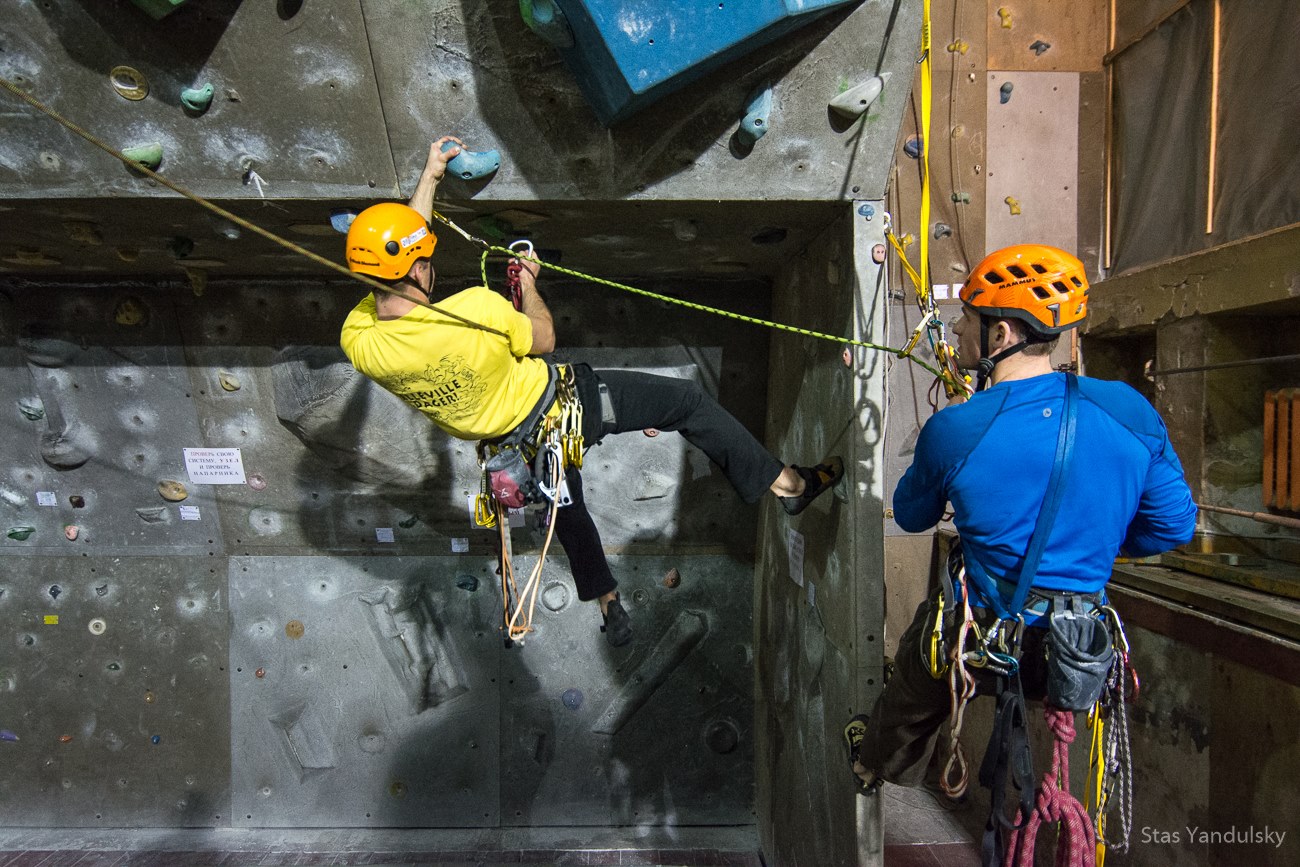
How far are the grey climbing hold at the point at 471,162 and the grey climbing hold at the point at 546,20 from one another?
11.1 inches

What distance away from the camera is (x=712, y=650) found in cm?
284

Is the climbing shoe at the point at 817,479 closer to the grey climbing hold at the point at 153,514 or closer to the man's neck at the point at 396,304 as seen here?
the man's neck at the point at 396,304

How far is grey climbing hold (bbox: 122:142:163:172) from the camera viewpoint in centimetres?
155

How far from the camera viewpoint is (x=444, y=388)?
1.61 meters

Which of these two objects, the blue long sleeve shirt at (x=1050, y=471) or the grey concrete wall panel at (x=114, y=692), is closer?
the blue long sleeve shirt at (x=1050, y=471)

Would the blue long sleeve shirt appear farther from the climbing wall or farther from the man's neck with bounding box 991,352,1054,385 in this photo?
the climbing wall

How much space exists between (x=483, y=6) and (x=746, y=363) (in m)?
1.54

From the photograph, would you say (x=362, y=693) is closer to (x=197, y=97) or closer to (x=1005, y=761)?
(x=197, y=97)

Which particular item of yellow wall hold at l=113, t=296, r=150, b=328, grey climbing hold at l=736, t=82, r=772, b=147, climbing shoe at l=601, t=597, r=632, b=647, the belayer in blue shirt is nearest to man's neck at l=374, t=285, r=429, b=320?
grey climbing hold at l=736, t=82, r=772, b=147

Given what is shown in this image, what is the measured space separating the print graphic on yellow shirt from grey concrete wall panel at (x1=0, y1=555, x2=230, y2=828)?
5.68ft

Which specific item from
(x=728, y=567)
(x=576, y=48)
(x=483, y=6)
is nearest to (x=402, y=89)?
(x=483, y=6)

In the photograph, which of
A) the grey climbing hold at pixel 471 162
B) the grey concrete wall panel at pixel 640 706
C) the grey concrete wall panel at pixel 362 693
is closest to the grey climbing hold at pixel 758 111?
the grey climbing hold at pixel 471 162

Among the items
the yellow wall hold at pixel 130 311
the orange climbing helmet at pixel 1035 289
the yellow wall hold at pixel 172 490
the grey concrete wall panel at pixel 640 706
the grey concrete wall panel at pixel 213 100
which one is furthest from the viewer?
the grey concrete wall panel at pixel 640 706

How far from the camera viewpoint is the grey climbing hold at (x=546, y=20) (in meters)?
1.36
